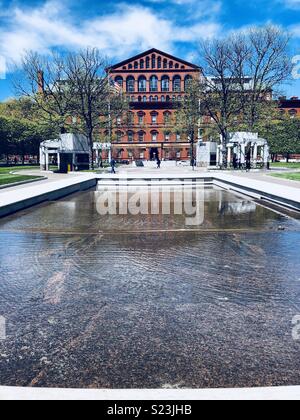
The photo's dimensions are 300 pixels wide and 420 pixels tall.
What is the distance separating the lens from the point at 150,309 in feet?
12.9

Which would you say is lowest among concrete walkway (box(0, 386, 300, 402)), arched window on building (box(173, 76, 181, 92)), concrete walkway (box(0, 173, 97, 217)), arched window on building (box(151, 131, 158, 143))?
concrete walkway (box(0, 386, 300, 402))

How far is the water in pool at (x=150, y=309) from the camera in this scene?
279 centimetres

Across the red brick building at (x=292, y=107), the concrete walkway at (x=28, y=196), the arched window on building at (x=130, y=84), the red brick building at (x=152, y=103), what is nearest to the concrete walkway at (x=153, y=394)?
the concrete walkway at (x=28, y=196)

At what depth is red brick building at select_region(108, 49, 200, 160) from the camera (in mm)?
77438

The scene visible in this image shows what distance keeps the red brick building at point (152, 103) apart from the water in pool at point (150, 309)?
6651 cm

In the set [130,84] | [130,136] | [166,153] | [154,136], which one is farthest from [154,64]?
[166,153]

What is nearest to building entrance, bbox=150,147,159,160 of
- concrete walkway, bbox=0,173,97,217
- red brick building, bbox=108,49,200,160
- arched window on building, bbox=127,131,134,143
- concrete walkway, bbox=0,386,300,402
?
red brick building, bbox=108,49,200,160

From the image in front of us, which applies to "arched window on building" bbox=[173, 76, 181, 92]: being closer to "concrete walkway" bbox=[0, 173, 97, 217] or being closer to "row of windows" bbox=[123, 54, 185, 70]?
"row of windows" bbox=[123, 54, 185, 70]

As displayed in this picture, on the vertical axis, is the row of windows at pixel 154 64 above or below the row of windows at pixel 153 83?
above

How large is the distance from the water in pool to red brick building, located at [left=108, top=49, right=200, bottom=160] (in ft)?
218

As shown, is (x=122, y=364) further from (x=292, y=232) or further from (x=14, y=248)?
(x=292, y=232)

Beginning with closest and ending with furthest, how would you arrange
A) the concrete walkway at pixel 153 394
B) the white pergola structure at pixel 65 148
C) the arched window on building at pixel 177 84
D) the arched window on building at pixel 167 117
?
the concrete walkway at pixel 153 394 → the white pergola structure at pixel 65 148 → the arched window on building at pixel 167 117 → the arched window on building at pixel 177 84

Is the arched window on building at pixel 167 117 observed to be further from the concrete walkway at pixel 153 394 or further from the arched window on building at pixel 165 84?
the concrete walkway at pixel 153 394

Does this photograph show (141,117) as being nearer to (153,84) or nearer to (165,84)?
(153,84)
